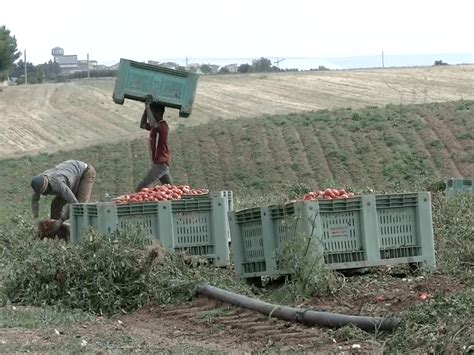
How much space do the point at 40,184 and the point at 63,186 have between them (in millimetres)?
341

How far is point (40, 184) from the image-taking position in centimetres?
1542

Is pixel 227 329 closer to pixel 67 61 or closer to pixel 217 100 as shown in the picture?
pixel 217 100

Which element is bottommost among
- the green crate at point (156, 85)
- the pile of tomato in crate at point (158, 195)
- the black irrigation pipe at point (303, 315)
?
the black irrigation pipe at point (303, 315)

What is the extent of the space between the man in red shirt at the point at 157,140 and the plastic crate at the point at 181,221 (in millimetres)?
4019

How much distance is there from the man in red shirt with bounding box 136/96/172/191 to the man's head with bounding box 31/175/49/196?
1.78m

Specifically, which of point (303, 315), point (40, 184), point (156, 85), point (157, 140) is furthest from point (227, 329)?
point (156, 85)

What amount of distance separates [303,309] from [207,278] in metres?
2.44

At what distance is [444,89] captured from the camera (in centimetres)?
5316

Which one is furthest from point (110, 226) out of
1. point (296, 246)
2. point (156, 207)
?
point (296, 246)

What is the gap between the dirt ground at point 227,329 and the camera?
324 inches

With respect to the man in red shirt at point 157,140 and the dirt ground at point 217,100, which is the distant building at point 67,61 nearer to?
the dirt ground at point 217,100

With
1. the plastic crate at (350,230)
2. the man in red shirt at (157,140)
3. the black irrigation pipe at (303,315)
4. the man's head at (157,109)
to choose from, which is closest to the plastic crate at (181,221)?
the plastic crate at (350,230)

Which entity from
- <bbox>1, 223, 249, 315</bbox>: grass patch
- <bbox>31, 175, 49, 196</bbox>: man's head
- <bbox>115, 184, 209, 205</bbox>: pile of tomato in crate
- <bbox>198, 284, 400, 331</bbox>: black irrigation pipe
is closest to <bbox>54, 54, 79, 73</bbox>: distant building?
<bbox>31, 175, 49, 196</bbox>: man's head

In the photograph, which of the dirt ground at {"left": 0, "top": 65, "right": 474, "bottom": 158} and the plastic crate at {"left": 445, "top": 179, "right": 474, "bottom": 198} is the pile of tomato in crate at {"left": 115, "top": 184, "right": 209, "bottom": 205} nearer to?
the plastic crate at {"left": 445, "top": 179, "right": 474, "bottom": 198}
